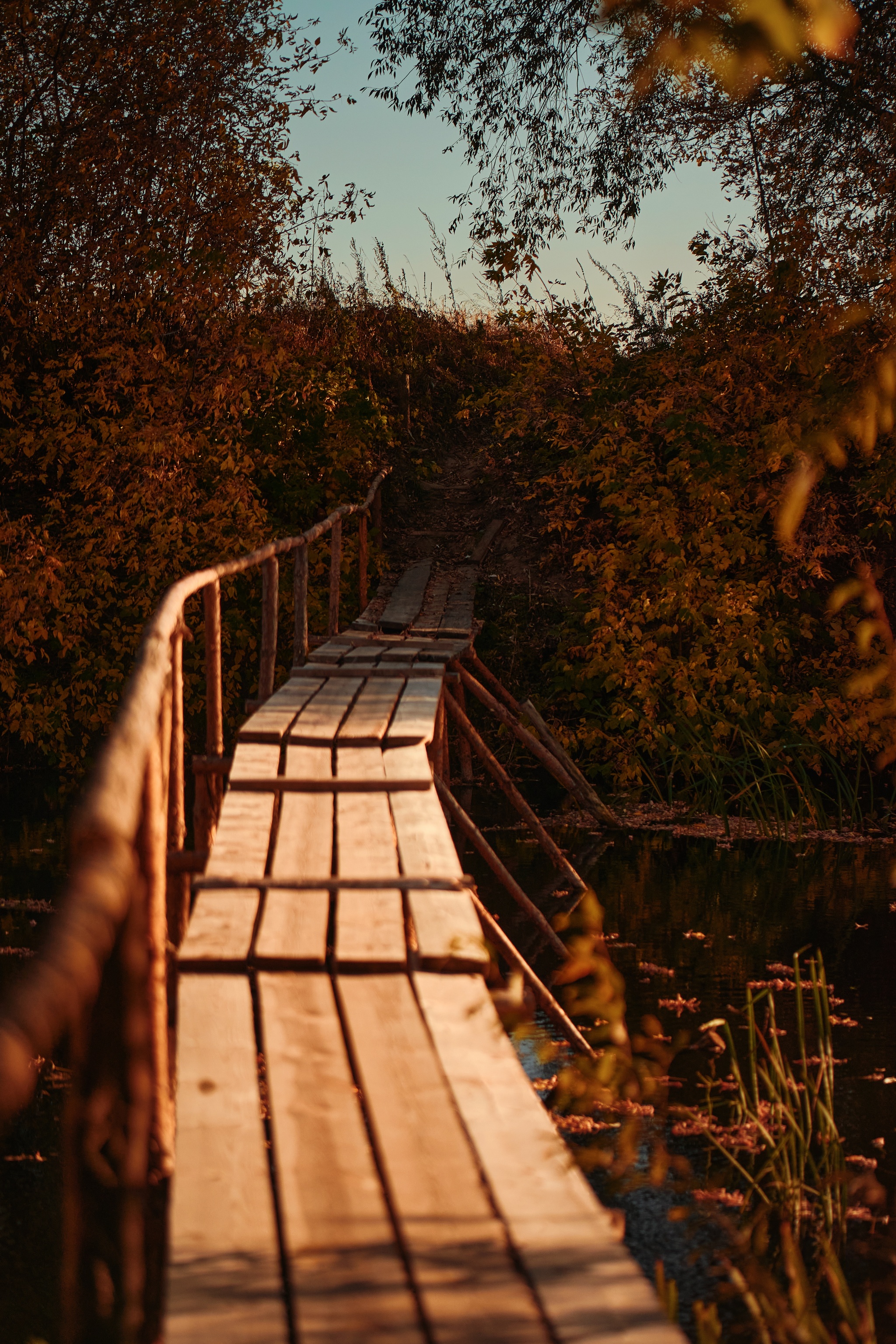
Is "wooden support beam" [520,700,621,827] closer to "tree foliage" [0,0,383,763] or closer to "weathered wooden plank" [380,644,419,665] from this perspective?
"weathered wooden plank" [380,644,419,665]

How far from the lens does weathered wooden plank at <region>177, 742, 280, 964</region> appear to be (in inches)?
110

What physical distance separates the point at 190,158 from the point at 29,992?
1032 cm

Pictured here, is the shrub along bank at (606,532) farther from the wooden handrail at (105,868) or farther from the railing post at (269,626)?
the wooden handrail at (105,868)

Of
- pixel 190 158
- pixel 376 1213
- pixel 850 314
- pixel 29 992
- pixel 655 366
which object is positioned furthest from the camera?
pixel 655 366

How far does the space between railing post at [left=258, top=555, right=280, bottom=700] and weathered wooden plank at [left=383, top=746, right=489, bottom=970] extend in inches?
53.8

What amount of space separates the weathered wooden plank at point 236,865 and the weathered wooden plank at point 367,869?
0.70 ft

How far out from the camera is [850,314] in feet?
4.83

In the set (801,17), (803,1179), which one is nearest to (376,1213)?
(801,17)

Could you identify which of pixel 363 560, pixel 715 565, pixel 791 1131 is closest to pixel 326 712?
pixel 791 1131

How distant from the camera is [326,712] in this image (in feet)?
18.1

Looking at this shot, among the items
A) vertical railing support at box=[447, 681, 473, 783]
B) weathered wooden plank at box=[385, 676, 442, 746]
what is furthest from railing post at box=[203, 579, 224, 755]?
vertical railing support at box=[447, 681, 473, 783]

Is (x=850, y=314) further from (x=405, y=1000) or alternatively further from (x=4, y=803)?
(x=4, y=803)

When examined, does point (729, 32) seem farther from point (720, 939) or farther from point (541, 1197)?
point (720, 939)

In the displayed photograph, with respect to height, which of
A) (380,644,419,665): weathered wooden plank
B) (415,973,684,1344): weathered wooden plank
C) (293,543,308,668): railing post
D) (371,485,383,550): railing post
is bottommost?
(415,973,684,1344): weathered wooden plank
